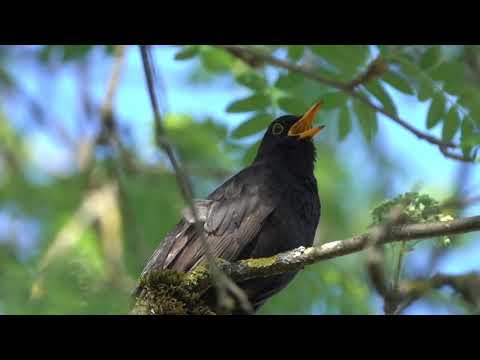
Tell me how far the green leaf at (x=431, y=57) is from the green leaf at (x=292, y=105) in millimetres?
1125

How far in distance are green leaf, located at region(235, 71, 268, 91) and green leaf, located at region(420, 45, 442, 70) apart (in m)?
1.38

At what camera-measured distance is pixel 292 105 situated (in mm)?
6680

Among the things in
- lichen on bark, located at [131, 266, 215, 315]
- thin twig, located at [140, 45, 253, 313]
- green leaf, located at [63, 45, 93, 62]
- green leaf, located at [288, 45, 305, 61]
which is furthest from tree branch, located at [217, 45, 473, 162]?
thin twig, located at [140, 45, 253, 313]

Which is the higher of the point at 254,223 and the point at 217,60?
the point at 217,60

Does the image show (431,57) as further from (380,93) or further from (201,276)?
(201,276)

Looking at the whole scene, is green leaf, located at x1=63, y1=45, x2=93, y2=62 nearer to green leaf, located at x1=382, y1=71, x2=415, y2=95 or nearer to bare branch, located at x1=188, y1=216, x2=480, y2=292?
green leaf, located at x1=382, y1=71, x2=415, y2=95

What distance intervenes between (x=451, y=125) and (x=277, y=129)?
1899mm

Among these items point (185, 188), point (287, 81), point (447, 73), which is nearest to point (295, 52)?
point (287, 81)

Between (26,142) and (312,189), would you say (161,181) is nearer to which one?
(312,189)

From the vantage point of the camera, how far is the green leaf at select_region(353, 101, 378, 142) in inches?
251

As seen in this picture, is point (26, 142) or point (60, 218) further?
point (26, 142)
